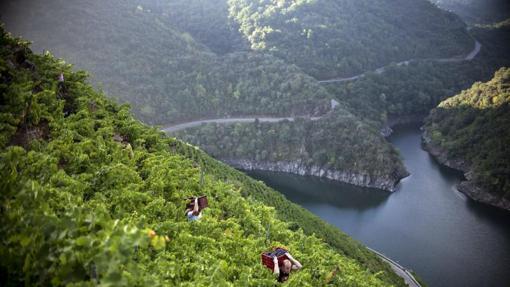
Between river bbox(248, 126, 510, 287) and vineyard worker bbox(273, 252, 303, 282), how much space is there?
75.0ft

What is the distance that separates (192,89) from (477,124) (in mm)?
35586

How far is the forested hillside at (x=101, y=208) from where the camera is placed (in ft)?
16.7

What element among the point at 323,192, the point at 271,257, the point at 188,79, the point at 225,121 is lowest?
the point at 323,192

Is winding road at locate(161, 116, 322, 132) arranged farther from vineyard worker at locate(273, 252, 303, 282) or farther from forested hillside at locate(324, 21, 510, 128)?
vineyard worker at locate(273, 252, 303, 282)

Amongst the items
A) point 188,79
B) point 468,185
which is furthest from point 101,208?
point 188,79

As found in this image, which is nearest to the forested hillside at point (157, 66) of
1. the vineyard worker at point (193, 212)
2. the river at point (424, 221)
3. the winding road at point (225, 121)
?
the winding road at point (225, 121)

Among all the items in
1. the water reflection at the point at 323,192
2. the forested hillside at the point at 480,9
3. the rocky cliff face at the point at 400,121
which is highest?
the forested hillside at the point at 480,9

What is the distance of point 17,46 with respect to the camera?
49.1ft

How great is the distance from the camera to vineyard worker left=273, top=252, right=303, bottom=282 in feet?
35.0

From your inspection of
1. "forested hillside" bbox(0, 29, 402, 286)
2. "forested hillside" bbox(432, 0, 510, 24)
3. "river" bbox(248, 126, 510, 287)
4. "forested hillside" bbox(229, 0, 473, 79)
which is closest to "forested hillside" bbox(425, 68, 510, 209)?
"river" bbox(248, 126, 510, 287)

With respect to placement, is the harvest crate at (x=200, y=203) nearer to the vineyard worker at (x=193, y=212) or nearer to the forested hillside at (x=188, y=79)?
the vineyard worker at (x=193, y=212)

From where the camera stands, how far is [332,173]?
165 feet

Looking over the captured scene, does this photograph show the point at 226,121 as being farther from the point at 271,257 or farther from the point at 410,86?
the point at 271,257

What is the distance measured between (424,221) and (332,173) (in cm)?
1417
